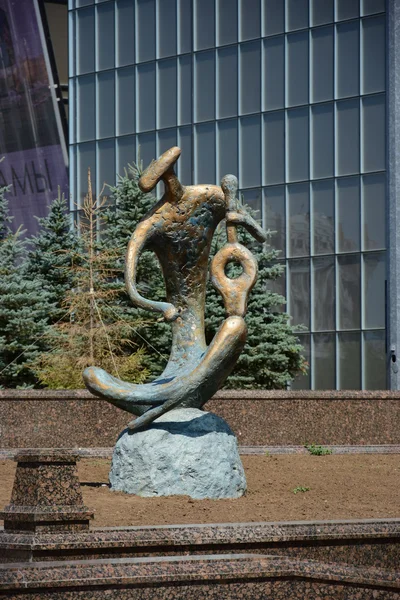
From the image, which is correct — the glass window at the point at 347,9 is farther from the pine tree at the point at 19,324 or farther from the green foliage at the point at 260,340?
the pine tree at the point at 19,324

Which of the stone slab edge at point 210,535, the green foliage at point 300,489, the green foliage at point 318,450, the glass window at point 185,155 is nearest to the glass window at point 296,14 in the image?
the glass window at point 185,155

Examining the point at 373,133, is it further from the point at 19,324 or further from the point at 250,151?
the point at 19,324

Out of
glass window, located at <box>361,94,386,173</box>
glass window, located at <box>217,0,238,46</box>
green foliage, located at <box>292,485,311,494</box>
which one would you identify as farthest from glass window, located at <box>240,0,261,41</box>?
green foliage, located at <box>292,485,311,494</box>

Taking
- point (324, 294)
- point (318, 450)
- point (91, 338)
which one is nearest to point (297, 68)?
point (324, 294)

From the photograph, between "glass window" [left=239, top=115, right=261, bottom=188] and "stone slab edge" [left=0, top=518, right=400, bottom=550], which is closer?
"stone slab edge" [left=0, top=518, right=400, bottom=550]

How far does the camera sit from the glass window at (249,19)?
39750 mm

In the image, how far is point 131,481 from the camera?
1206 centimetres

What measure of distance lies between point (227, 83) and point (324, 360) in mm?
10047

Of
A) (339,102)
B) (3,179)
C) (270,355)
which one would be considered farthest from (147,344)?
(3,179)

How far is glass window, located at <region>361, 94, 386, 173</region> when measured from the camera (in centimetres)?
3659

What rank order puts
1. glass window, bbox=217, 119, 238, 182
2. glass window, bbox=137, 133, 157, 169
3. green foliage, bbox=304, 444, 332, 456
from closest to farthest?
green foliage, bbox=304, 444, 332, 456, glass window, bbox=217, 119, 238, 182, glass window, bbox=137, 133, 157, 169

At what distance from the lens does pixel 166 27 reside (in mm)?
41875

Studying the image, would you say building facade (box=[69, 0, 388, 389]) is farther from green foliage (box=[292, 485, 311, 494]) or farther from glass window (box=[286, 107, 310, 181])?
green foliage (box=[292, 485, 311, 494])

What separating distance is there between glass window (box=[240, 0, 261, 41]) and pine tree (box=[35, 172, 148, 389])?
49.9ft
